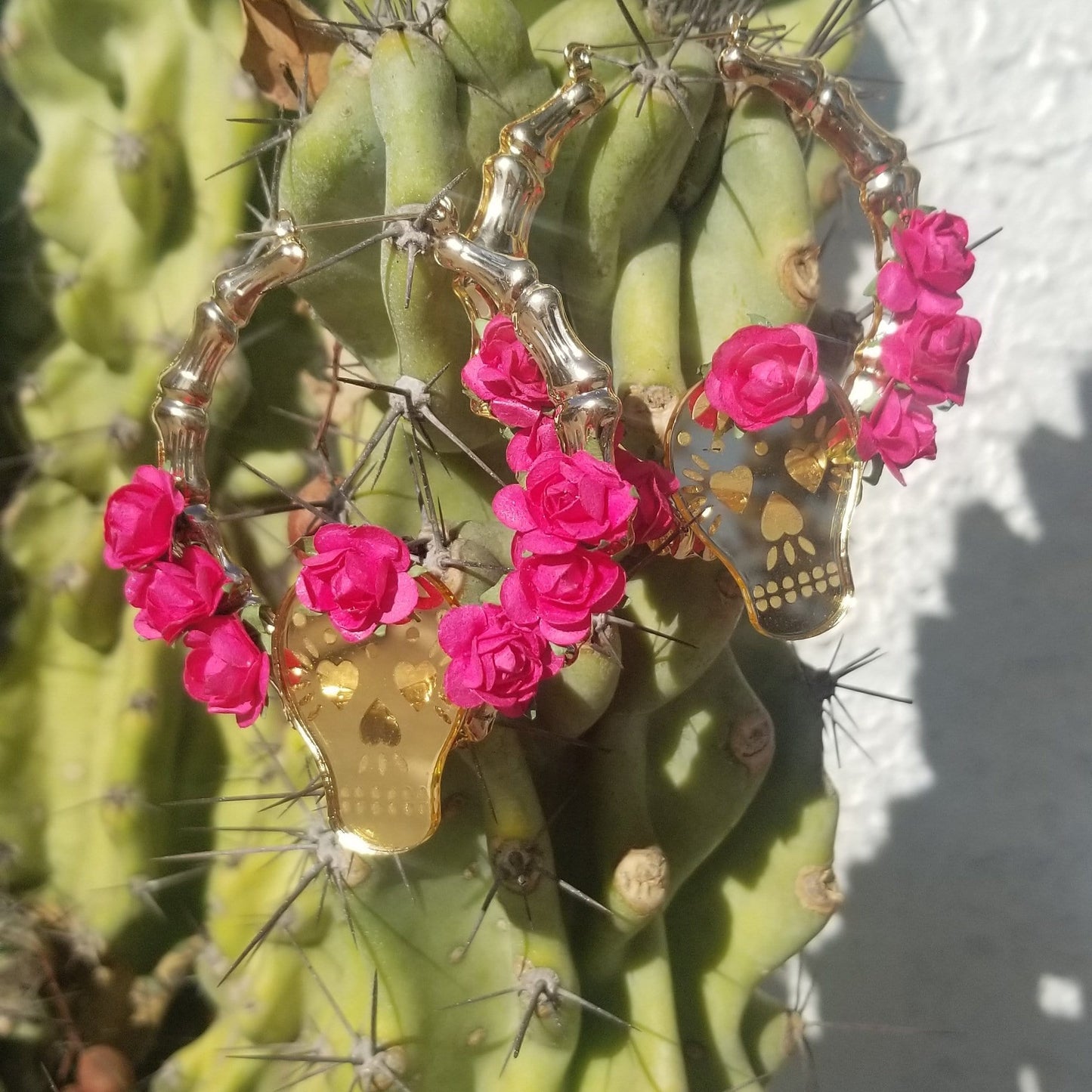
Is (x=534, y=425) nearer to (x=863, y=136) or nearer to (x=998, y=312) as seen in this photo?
(x=863, y=136)

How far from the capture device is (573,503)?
42 cm

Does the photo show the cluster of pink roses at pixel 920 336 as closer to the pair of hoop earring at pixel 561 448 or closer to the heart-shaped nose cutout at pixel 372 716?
the pair of hoop earring at pixel 561 448

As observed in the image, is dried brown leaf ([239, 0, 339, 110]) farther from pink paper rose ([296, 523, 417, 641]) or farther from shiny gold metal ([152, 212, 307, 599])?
pink paper rose ([296, 523, 417, 641])

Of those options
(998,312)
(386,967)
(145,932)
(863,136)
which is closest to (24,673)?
(145,932)

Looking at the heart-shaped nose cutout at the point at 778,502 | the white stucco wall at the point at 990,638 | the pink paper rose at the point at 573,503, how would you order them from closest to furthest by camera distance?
the pink paper rose at the point at 573,503 < the heart-shaped nose cutout at the point at 778,502 < the white stucco wall at the point at 990,638

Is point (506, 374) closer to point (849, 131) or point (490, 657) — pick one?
point (490, 657)

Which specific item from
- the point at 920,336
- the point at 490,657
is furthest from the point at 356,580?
the point at 920,336

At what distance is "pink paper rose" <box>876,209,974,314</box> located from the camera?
0.53 m

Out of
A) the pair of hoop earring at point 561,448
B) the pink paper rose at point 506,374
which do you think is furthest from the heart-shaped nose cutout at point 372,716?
the pink paper rose at point 506,374

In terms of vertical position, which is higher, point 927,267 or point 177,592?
point 927,267

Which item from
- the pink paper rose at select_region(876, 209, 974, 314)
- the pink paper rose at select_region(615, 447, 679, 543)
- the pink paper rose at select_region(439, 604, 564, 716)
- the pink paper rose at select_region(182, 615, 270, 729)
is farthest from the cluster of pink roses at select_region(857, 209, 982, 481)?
the pink paper rose at select_region(182, 615, 270, 729)

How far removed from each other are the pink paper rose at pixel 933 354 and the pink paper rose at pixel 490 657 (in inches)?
9.8

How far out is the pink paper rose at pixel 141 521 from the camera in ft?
1.62

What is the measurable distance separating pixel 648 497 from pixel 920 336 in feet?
0.55
